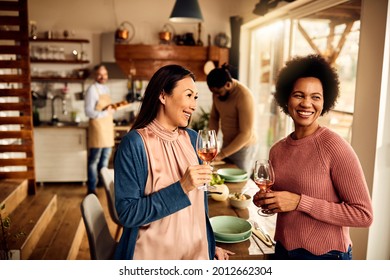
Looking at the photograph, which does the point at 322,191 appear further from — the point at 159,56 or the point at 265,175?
the point at 159,56

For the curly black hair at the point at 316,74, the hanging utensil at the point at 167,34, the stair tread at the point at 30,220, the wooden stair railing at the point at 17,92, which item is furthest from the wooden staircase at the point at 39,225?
the hanging utensil at the point at 167,34

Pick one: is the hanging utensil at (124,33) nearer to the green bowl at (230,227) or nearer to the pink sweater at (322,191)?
the green bowl at (230,227)

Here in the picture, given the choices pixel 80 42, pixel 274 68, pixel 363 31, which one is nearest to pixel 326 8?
pixel 363 31

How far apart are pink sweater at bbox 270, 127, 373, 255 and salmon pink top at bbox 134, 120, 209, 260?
0.83ft

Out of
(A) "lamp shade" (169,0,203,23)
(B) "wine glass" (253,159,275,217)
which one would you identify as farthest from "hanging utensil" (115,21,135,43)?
(B) "wine glass" (253,159,275,217)

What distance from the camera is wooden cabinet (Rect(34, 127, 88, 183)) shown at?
393 cm

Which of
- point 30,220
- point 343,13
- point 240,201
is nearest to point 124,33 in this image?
point 30,220

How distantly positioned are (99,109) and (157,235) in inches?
112

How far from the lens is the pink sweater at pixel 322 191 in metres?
0.94

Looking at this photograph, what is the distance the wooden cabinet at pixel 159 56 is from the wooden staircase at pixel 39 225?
1.72 metres

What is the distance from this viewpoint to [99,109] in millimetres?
3674

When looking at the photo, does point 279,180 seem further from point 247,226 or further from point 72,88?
point 72,88

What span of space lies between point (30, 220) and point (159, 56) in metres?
2.32

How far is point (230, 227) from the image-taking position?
1.33m
